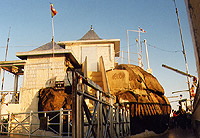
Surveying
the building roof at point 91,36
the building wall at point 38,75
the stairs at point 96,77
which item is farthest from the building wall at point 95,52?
the stairs at point 96,77

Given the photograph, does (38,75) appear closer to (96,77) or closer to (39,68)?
(39,68)

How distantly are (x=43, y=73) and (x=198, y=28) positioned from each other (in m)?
16.8

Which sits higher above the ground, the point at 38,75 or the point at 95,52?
the point at 95,52

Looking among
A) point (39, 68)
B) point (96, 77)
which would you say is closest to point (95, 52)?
point (96, 77)

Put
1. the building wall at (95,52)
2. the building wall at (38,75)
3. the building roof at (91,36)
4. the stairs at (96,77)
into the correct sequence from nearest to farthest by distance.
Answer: the stairs at (96,77), the building wall at (38,75), the building wall at (95,52), the building roof at (91,36)

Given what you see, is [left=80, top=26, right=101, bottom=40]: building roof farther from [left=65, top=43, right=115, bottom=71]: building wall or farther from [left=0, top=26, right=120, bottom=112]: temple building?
[left=0, top=26, right=120, bottom=112]: temple building

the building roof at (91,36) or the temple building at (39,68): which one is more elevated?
the building roof at (91,36)

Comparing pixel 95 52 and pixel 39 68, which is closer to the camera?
pixel 39 68

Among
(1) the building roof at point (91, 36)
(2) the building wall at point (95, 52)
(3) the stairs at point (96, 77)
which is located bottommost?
(3) the stairs at point (96, 77)

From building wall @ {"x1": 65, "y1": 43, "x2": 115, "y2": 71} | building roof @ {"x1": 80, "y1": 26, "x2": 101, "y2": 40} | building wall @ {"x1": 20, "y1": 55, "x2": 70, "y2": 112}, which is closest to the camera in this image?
building wall @ {"x1": 20, "y1": 55, "x2": 70, "y2": 112}

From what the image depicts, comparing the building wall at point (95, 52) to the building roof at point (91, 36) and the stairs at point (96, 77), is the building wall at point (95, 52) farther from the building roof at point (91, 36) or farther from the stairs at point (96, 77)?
the stairs at point (96, 77)

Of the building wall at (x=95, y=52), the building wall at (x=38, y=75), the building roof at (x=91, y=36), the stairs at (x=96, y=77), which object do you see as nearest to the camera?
the stairs at (x=96, y=77)

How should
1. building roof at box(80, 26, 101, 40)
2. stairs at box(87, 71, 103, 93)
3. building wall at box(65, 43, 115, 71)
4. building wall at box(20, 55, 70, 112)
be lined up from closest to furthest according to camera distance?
stairs at box(87, 71, 103, 93) → building wall at box(20, 55, 70, 112) → building wall at box(65, 43, 115, 71) → building roof at box(80, 26, 101, 40)

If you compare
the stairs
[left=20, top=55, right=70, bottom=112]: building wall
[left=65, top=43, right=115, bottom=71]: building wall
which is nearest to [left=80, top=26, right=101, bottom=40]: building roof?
[left=65, top=43, right=115, bottom=71]: building wall
